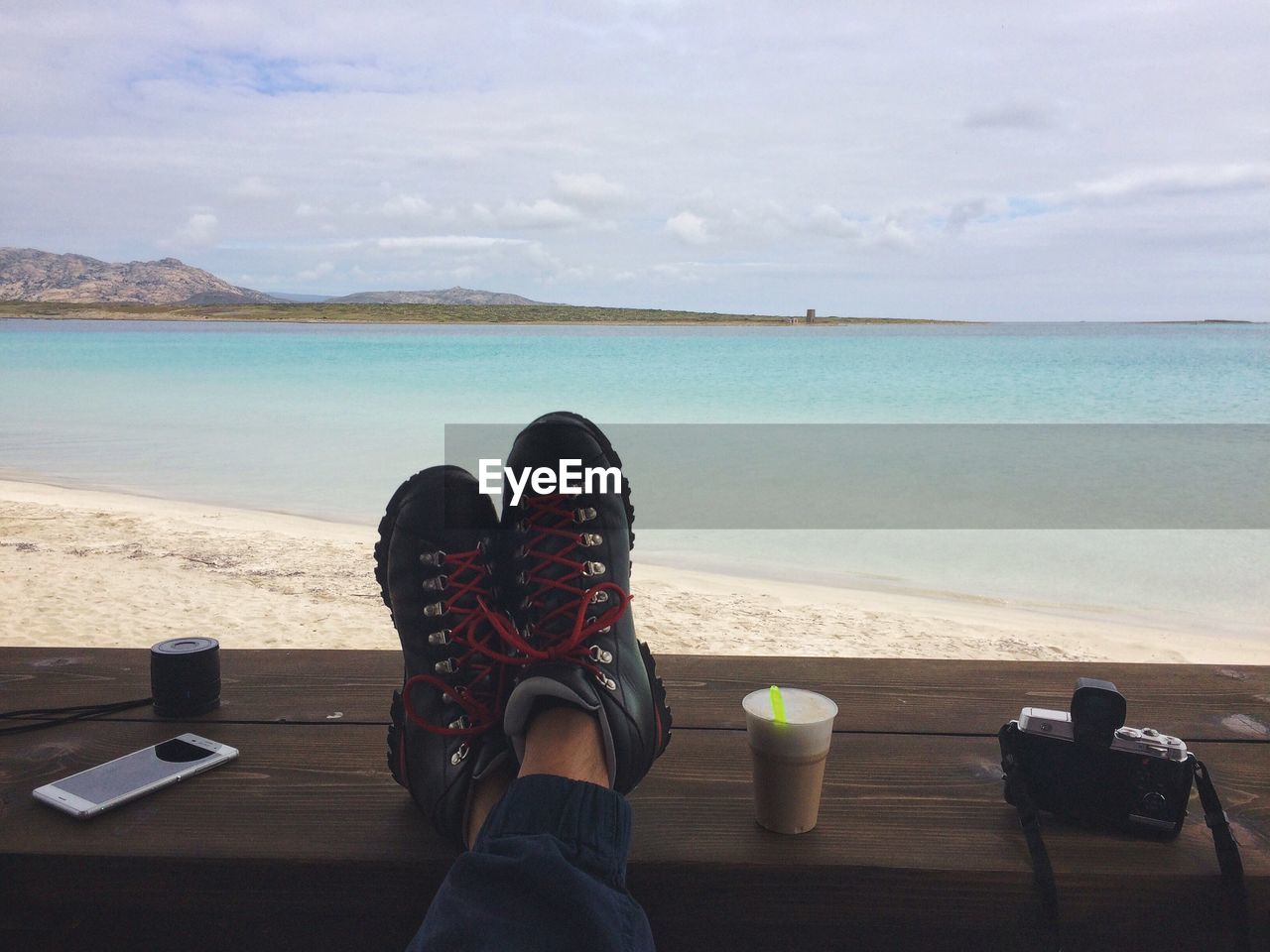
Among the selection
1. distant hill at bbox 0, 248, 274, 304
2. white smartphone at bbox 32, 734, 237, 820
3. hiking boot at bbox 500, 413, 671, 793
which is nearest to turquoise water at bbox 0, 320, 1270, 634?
hiking boot at bbox 500, 413, 671, 793

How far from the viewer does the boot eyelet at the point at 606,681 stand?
0.91 meters

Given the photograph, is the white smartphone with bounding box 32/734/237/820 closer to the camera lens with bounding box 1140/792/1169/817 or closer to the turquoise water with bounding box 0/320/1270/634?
the camera lens with bounding box 1140/792/1169/817

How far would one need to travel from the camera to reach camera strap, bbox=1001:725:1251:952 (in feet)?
2.49

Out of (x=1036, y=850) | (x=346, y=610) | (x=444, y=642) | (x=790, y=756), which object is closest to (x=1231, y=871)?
(x=1036, y=850)

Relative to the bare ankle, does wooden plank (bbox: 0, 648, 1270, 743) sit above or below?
below

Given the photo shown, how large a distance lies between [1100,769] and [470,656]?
2.08ft

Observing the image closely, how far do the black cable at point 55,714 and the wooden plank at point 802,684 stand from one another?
26mm

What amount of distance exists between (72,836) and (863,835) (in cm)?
74

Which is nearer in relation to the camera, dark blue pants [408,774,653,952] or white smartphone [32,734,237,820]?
dark blue pants [408,774,653,952]

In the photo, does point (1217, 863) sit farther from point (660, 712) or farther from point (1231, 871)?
point (660, 712)

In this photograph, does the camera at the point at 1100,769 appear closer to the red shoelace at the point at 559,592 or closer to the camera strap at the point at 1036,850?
the camera strap at the point at 1036,850

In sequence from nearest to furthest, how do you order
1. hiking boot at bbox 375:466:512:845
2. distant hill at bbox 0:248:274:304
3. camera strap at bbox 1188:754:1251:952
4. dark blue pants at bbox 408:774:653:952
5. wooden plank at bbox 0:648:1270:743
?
dark blue pants at bbox 408:774:653:952 < camera strap at bbox 1188:754:1251:952 < hiking boot at bbox 375:466:512:845 < wooden plank at bbox 0:648:1270:743 < distant hill at bbox 0:248:274:304

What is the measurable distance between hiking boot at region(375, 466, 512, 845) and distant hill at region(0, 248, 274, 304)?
→ 2602 inches

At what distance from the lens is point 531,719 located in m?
0.89
